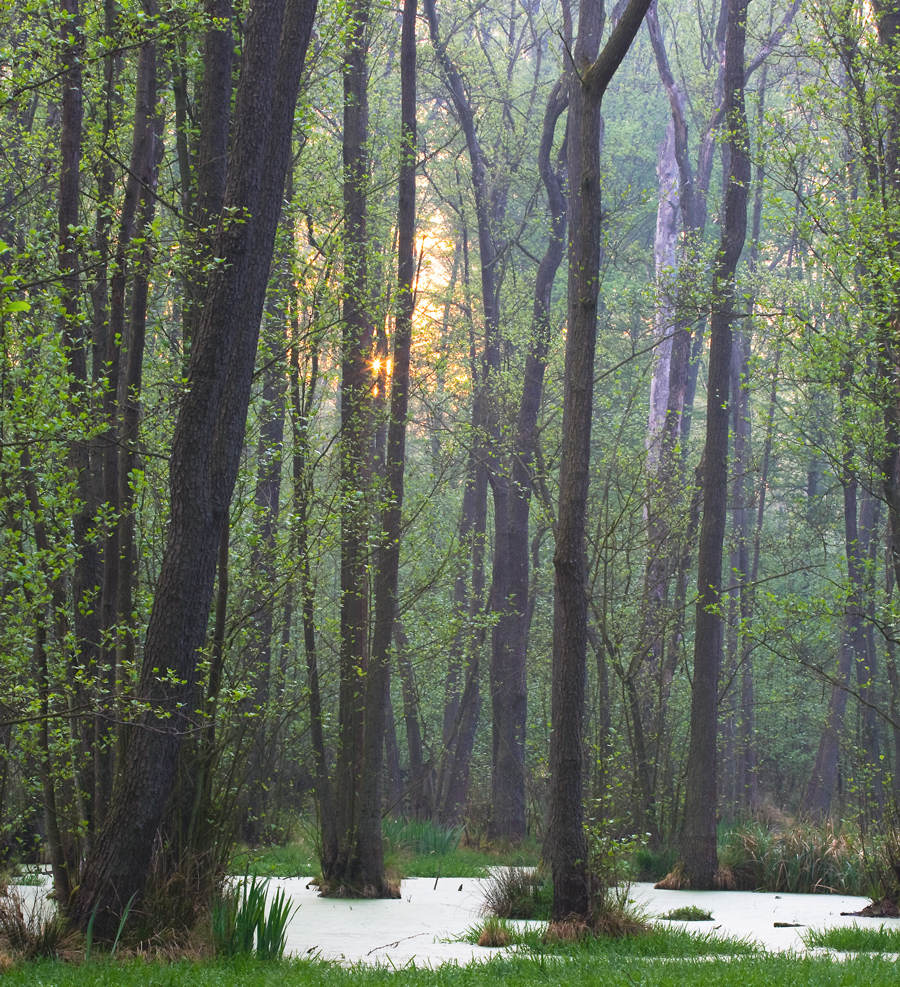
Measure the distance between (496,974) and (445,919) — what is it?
2624 mm

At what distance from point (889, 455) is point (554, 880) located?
17.7ft

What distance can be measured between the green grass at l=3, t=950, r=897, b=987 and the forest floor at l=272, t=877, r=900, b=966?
0.41m

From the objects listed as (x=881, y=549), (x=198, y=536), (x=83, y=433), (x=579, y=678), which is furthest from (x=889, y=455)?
(x=881, y=549)

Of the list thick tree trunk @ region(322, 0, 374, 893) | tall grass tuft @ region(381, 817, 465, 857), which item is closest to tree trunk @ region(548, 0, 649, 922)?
thick tree trunk @ region(322, 0, 374, 893)

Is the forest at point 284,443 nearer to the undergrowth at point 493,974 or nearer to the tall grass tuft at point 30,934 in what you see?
the tall grass tuft at point 30,934

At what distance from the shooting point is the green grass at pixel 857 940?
19.9 ft

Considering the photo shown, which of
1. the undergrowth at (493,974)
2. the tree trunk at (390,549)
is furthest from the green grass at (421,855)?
the undergrowth at (493,974)

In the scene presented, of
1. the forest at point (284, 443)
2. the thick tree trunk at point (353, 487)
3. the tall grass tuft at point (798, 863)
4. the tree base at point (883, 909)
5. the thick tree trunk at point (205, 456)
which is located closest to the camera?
the thick tree trunk at point (205, 456)

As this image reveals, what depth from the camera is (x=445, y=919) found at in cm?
742

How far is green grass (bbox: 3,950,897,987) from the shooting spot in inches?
172

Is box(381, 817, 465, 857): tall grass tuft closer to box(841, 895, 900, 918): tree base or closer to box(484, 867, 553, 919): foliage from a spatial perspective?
box(484, 867, 553, 919): foliage

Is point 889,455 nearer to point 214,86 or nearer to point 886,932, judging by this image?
point 886,932

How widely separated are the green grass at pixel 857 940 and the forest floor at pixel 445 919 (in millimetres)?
107

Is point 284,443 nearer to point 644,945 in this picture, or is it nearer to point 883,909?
point 644,945
